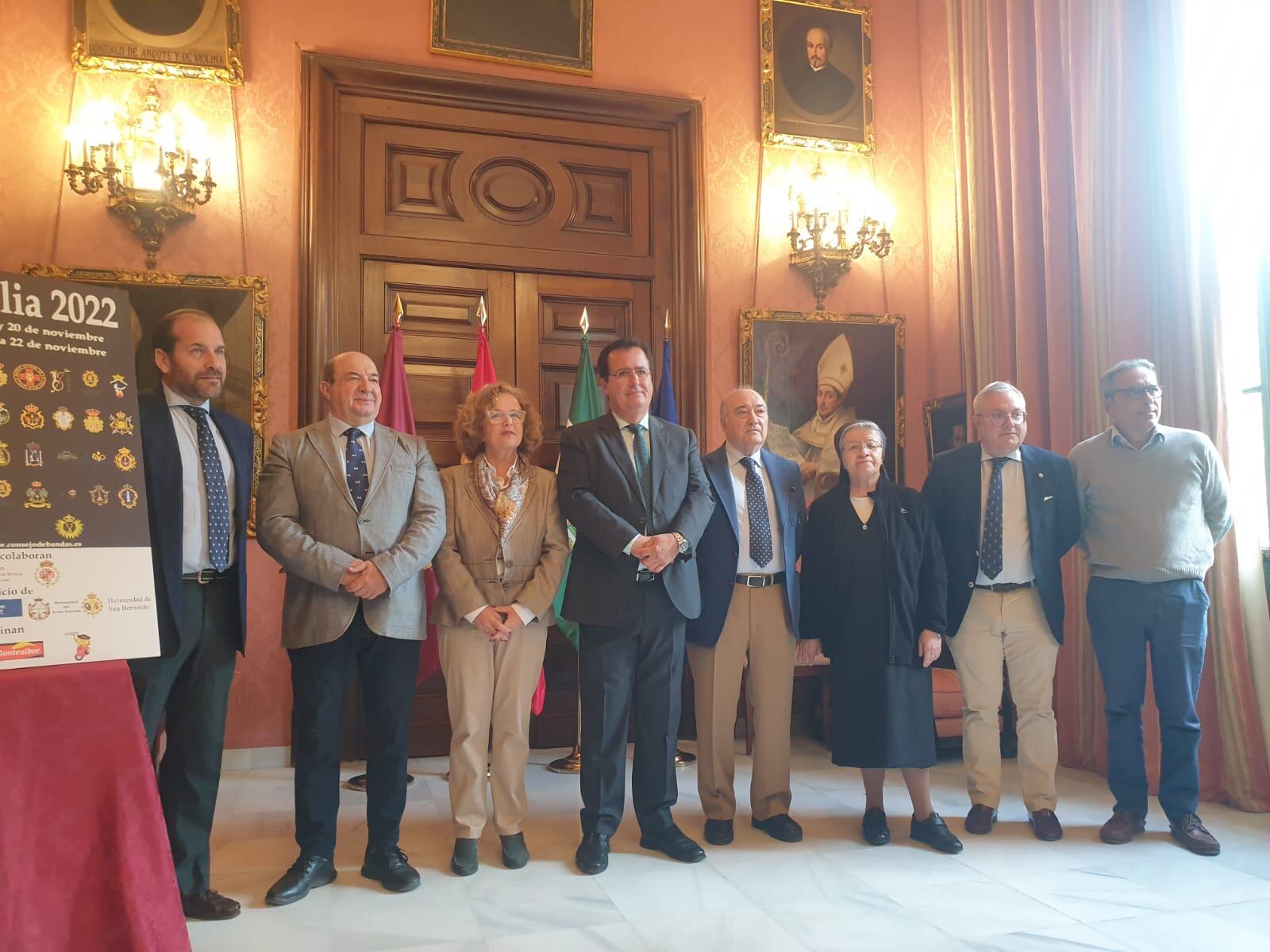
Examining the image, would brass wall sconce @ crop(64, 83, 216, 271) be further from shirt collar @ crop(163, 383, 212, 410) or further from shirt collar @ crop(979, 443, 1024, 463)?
shirt collar @ crop(979, 443, 1024, 463)

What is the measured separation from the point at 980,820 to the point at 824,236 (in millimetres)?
3329

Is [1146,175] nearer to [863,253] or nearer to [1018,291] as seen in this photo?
[1018,291]

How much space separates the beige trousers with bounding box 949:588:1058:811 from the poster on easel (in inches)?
111

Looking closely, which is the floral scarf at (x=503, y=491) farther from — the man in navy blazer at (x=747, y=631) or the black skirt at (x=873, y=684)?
the black skirt at (x=873, y=684)

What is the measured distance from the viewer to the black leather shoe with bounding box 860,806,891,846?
3.48 m

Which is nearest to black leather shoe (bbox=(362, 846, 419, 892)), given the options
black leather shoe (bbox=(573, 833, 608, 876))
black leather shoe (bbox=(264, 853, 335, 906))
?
black leather shoe (bbox=(264, 853, 335, 906))

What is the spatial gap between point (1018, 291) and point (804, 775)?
8.70 feet

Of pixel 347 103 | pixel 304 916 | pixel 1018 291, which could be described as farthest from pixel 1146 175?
pixel 304 916

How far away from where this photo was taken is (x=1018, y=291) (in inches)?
193

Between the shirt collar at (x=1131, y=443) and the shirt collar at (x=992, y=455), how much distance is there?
1.18ft

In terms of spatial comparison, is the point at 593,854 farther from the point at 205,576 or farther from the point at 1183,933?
the point at 1183,933

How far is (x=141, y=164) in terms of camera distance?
4.57 meters

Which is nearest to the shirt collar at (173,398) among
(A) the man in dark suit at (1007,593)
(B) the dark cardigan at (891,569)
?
(B) the dark cardigan at (891,569)

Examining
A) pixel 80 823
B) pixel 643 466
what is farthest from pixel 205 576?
pixel 643 466
